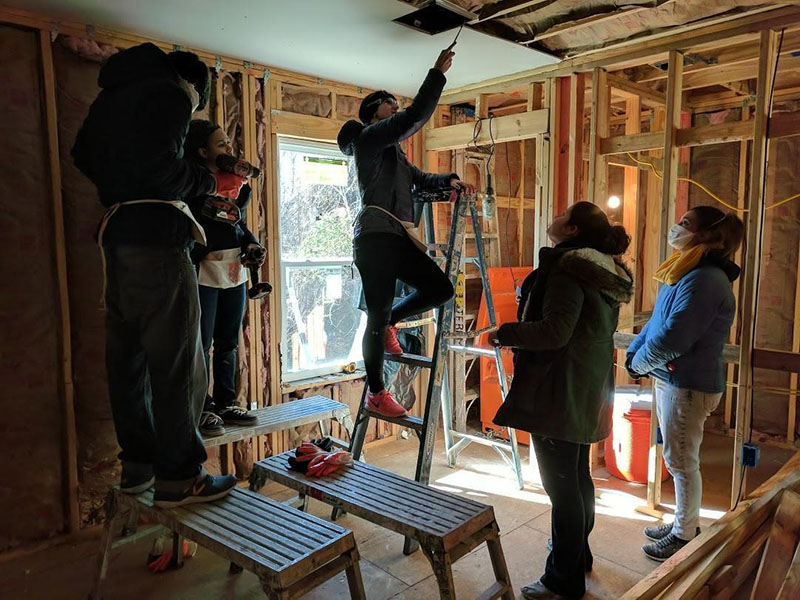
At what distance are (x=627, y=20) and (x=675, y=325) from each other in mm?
1512

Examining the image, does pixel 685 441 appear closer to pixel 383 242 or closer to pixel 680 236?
pixel 680 236

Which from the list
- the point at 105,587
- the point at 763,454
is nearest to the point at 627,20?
the point at 763,454

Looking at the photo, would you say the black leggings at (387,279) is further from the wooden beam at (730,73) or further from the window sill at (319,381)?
the wooden beam at (730,73)

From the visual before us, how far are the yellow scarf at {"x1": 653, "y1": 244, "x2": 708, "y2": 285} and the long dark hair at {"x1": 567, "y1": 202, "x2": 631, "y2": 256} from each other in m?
0.52

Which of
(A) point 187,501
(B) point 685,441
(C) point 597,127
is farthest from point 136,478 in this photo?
(C) point 597,127

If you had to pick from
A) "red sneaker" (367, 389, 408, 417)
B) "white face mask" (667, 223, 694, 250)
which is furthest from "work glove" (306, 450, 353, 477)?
"white face mask" (667, 223, 694, 250)

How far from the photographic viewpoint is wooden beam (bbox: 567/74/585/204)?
3.40 m

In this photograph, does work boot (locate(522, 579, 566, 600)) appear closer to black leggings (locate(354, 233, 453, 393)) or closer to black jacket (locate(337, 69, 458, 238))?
black leggings (locate(354, 233, 453, 393))

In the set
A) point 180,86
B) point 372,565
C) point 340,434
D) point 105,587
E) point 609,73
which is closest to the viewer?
point 180,86

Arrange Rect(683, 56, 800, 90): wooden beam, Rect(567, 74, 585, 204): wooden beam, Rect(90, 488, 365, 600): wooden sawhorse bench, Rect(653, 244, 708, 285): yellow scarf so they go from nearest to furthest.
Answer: Rect(90, 488, 365, 600): wooden sawhorse bench
Rect(653, 244, 708, 285): yellow scarf
Rect(567, 74, 585, 204): wooden beam
Rect(683, 56, 800, 90): wooden beam

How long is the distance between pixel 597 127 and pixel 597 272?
1604 mm

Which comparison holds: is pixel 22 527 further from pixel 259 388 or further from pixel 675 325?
pixel 675 325

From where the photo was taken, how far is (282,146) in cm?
358

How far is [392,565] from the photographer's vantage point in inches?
103
